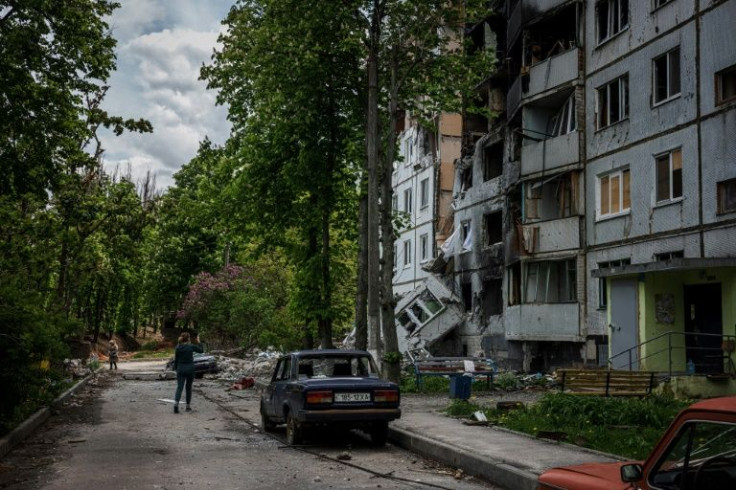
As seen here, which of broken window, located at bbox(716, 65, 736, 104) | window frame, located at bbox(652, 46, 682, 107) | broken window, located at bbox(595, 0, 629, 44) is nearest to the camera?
broken window, located at bbox(716, 65, 736, 104)

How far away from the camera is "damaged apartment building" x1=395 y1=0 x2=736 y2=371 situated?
21391mm

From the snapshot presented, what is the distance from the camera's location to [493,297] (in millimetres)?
35562

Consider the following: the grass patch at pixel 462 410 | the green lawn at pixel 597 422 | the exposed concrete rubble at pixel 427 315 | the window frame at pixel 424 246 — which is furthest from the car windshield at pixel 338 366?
the window frame at pixel 424 246

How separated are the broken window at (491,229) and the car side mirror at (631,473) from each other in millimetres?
31495

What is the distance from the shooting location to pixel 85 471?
397 inches

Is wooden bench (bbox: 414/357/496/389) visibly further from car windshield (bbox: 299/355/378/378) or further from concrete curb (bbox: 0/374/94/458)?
concrete curb (bbox: 0/374/94/458)

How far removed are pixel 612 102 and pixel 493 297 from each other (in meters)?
11.5

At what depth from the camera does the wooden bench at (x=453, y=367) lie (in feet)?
76.9

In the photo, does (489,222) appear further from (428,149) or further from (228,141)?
(228,141)

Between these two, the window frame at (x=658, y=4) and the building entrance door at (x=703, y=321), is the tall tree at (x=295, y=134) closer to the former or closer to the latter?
the window frame at (x=658, y=4)

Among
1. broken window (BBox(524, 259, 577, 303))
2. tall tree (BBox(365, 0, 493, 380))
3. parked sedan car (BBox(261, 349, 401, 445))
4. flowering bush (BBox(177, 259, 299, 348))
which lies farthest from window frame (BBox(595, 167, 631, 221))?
flowering bush (BBox(177, 259, 299, 348))

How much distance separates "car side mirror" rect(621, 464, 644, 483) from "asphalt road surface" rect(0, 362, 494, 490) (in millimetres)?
5173

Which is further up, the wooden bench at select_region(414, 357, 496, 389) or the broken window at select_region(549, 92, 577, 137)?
the broken window at select_region(549, 92, 577, 137)

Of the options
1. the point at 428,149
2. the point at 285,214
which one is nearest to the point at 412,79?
the point at 285,214
